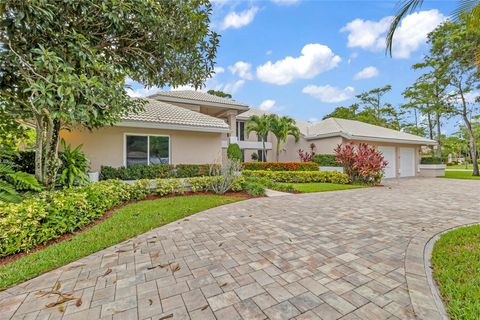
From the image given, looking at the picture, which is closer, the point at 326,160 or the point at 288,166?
the point at 288,166

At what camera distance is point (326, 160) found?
50.8 feet

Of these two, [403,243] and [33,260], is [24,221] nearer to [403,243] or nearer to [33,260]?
[33,260]

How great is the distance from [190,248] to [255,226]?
173 cm

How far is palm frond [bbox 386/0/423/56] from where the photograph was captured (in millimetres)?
4438

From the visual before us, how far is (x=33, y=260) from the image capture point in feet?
11.6

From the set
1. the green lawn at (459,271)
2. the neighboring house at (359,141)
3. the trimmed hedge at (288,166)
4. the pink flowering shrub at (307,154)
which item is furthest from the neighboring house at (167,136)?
the green lawn at (459,271)

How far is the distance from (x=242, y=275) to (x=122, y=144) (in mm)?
9171

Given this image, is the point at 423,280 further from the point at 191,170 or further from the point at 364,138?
the point at 364,138

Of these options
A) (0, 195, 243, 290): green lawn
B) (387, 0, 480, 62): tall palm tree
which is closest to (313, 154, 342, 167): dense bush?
(0, 195, 243, 290): green lawn

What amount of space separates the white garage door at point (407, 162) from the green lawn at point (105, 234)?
18.7 m

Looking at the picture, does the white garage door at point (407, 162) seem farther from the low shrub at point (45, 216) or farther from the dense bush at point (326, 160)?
the low shrub at point (45, 216)

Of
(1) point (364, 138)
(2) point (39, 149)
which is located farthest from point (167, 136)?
(1) point (364, 138)

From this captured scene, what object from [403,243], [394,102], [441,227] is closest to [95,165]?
[403,243]

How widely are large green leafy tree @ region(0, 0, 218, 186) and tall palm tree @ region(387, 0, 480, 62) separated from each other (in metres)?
4.32
